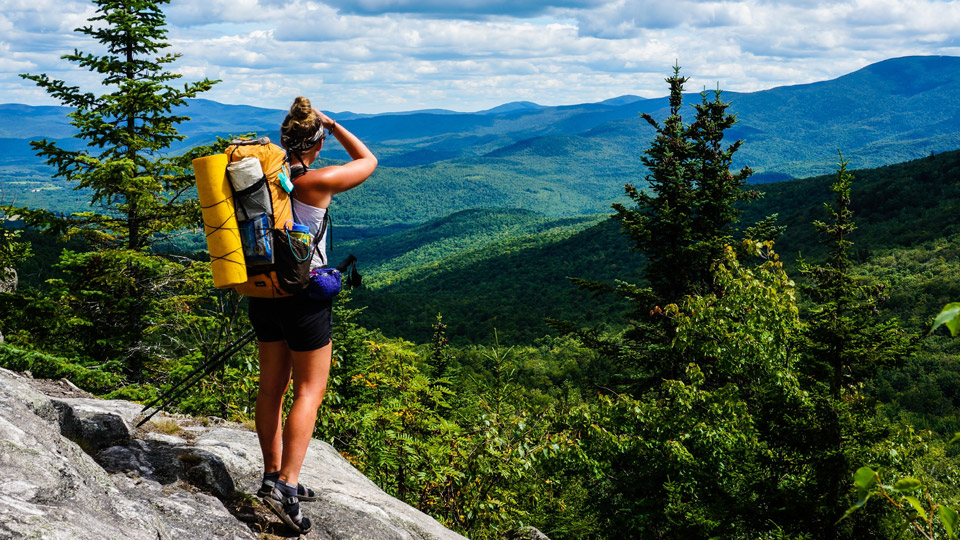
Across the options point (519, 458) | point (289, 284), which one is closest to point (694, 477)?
point (519, 458)

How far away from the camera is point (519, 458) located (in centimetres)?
533

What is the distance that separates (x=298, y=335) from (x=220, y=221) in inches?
30.6

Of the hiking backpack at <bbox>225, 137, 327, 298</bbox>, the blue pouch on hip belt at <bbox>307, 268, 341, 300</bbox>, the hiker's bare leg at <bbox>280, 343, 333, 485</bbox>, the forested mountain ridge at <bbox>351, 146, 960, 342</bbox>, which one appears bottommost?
the forested mountain ridge at <bbox>351, 146, 960, 342</bbox>

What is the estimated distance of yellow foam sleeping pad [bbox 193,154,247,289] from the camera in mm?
3121

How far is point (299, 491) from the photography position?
149 inches

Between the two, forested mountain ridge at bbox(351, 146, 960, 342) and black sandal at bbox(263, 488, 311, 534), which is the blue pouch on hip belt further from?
forested mountain ridge at bbox(351, 146, 960, 342)

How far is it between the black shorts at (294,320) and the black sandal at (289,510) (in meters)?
0.87

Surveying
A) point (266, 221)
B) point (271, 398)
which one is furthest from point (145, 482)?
point (266, 221)

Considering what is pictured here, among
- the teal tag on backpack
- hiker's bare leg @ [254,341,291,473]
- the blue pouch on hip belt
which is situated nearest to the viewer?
the teal tag on backpack

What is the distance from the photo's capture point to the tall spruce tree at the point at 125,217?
1034 centimetres

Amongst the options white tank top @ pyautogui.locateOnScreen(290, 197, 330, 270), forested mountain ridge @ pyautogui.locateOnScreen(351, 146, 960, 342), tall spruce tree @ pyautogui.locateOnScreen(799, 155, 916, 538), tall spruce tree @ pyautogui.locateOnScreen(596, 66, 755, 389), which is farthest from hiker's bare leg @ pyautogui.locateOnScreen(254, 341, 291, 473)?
forested mountain ridge @ pyautogui.locateOnScreen(351, 146, 960, 342)

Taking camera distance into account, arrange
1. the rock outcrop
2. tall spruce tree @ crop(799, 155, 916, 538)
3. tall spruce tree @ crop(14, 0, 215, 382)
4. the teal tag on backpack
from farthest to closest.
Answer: tall spruce tree @ crop(14, 0, 215, 382) < tall spruce tree @ crop(799, 155, 916, 538) < the teal tag on backpack < the rock outcrop

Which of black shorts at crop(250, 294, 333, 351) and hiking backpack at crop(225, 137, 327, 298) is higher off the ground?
hiking backpack at crop(225, 137, 327, 298)

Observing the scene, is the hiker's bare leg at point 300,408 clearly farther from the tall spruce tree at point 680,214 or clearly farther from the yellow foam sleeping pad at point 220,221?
the tall spruce tree at point 680,214
